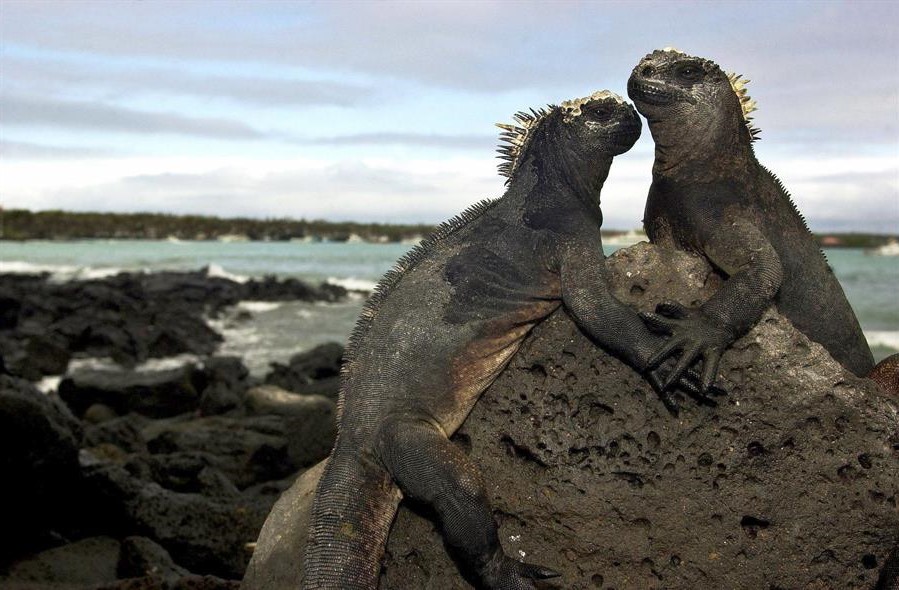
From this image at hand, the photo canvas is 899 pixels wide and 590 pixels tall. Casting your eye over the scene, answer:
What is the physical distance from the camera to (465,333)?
379cm

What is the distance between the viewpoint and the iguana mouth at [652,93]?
4.06m

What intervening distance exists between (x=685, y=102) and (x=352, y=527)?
2351 mm

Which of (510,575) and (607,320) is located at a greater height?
(607,320)

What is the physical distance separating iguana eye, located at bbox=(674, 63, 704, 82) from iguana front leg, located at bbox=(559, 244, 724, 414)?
96cm

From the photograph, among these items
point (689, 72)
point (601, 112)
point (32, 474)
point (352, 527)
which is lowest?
point (32, 474)

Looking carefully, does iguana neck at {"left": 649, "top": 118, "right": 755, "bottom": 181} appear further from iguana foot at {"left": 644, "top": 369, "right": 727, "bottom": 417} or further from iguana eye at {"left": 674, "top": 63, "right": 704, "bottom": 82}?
iguana foot at {"left": 644, "top": 369, "right": 727, "bottom": 417}

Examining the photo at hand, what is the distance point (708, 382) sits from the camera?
3580mm

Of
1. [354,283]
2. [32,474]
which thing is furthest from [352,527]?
[354,283]

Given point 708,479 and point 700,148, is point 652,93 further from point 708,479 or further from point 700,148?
point 708,479

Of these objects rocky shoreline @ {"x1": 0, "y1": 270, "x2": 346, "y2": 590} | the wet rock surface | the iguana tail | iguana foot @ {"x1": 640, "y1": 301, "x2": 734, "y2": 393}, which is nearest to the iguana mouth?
iguana foot @ {"x1": 640, "y1": 301, "x2": 734, "y2": 393}

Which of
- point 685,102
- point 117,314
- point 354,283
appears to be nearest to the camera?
point 685,102

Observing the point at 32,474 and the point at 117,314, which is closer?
the point at 32,474

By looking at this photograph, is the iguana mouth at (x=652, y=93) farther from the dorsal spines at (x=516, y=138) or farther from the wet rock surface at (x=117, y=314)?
the wet rock surface at (x=117, y=314)

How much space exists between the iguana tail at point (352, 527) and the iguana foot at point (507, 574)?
18.8 inches
